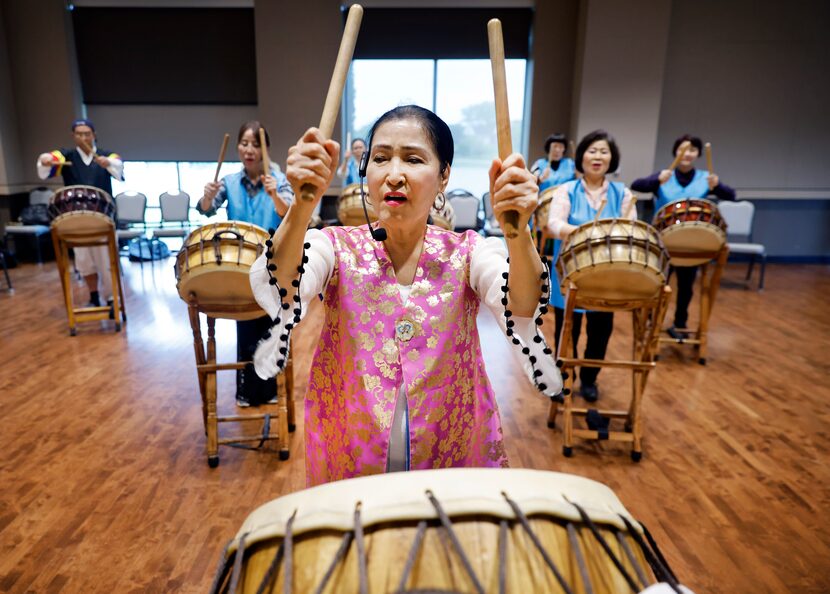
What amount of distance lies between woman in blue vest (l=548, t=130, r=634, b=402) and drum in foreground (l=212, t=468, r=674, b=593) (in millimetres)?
2218

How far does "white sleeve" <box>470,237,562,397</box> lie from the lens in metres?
1.11

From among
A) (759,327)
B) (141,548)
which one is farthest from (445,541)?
(759,327)

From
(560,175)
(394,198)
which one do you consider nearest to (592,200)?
(394,198)

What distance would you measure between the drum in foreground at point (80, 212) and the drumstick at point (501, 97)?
4.03 meters

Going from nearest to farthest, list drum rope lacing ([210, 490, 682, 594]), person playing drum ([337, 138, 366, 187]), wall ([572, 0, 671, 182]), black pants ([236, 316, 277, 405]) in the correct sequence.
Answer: drum rope lacing ([210, 490, 682, 594]) → black pants ([236, 316, 277, 405]) → person playing drum ([337, 138, 366, 187]) → wall ([572, 0, 671, 182])

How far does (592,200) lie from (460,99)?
565 centimetres

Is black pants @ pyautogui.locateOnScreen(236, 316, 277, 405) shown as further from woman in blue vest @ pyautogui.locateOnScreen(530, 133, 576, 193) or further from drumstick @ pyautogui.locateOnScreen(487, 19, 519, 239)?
woman in blue vest @ pyautogui.locateOnScreen(530, 133, 576, 193)

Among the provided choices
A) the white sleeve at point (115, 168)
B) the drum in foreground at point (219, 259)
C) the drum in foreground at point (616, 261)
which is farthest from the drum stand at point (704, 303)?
the white sleeve at point (115, 168)

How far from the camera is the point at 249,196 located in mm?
2924

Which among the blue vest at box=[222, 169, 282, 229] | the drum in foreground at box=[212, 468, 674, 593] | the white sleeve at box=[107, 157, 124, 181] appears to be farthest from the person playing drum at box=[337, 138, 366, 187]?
the drum in foreground at box=[212, 468, 674, 593]

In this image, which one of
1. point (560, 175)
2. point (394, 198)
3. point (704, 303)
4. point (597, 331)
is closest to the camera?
point (394, 198)

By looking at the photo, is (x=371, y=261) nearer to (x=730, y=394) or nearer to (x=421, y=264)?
(x=421, y=264)

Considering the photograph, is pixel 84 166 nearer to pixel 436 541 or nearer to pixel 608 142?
pixel 608 142

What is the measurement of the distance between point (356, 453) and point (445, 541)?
491mm
